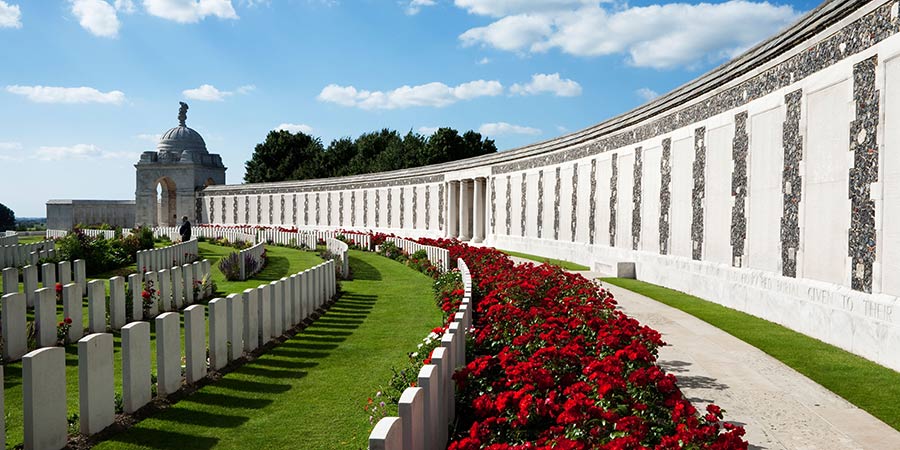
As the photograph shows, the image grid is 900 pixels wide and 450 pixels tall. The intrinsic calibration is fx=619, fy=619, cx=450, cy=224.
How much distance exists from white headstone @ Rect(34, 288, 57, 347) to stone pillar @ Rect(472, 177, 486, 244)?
25936 millimetres

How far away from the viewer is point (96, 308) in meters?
9.34

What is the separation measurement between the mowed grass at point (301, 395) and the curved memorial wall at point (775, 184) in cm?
592

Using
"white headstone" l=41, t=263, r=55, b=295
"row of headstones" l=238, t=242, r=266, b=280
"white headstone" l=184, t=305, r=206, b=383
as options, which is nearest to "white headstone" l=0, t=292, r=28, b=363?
"white headstone" l=184, t=305, r=206, b=383

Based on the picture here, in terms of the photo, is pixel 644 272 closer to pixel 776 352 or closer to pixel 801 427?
pixel 776 352

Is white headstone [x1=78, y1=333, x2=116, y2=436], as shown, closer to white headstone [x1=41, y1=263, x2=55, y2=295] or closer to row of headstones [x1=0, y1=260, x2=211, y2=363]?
row of headstones [x1=0, y1=260, x2=211, y2=363]

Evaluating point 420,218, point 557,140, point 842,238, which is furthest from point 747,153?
point 420,218

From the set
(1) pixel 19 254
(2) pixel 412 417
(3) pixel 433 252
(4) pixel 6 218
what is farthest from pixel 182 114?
(2) pixel 412 417

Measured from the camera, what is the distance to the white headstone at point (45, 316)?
8383mm

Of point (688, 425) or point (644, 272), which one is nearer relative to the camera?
point (688, 425)

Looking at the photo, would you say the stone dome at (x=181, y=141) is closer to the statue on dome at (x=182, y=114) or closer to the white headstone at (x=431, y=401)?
the statue on dome at (x=182, y=114)

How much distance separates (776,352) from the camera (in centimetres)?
819

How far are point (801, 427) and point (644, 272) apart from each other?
1208cm

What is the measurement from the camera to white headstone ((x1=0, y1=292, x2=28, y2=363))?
7934 mm

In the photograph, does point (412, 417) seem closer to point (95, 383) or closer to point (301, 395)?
point (95, 383)
